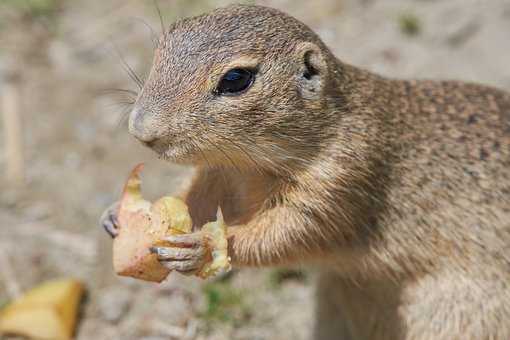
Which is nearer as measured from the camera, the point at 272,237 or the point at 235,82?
the point at 235,82

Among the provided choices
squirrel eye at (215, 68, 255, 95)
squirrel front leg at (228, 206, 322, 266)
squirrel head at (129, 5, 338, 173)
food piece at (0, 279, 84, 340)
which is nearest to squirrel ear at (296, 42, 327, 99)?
squirrel head at (129, 5, 338, 173)

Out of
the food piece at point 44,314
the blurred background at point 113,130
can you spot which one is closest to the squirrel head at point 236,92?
the blurred background at point 113,130

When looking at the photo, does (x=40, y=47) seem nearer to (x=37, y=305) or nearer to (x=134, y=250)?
(x=37, y=305)

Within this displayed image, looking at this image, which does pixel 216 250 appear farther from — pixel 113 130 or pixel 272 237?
pixel 113 130

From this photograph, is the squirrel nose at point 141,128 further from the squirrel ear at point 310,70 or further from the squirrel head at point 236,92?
the squirrel ear at point 310,70

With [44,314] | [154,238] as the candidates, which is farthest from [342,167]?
[44,314]

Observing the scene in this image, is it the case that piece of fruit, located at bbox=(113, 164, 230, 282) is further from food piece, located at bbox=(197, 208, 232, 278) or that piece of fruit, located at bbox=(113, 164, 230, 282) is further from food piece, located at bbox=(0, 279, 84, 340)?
food piece, located at bbox=(0, 279, 84, 340)

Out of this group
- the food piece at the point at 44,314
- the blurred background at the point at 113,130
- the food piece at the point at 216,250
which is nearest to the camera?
the food piece at the point at 216,250
